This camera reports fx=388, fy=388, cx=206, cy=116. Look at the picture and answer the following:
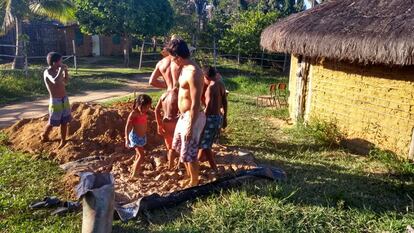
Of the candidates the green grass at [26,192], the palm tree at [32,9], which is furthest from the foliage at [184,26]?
the green grass at [26,192]

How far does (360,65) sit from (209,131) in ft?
12.2

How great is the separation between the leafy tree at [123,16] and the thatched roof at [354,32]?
11.8 meters

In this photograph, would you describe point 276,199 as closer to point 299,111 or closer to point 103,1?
point 299,111

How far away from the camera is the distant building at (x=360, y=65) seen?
649 centimetres

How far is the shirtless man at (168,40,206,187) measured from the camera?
4.36 meters

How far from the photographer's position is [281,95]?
12477mm

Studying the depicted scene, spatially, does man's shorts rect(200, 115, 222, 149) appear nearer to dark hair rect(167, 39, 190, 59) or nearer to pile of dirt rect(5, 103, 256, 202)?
pile of dirt rect(5, 103, 256, 202)

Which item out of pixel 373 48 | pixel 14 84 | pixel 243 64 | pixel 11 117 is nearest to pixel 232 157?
pixel 373 48

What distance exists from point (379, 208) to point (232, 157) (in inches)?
87.5

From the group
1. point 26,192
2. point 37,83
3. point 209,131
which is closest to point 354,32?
point 209,131

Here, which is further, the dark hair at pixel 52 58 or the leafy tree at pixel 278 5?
the leafy tree at pixel 278 5

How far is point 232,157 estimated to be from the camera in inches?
236

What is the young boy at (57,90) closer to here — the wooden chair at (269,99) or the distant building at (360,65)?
the distant building at (360,65)

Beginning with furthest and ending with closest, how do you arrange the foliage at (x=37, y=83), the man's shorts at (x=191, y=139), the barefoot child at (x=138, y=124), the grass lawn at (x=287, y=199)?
the foliage at (x=37, y=83), the barefoot child at (x=138, y=124), the man's shorts at (x=191, y=139), the grass lawn at (x=287, y=199)
